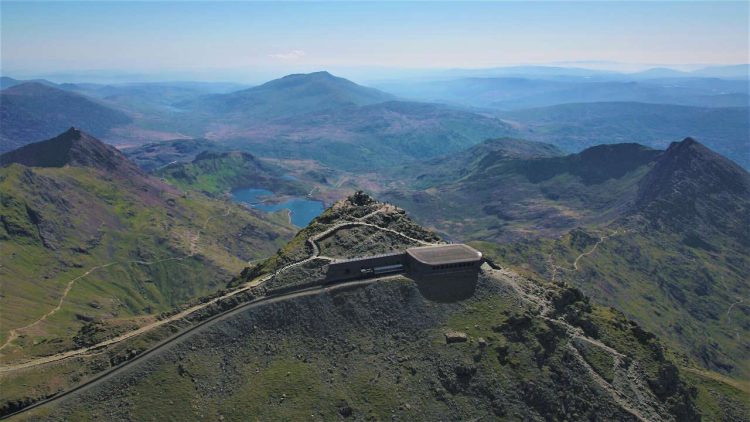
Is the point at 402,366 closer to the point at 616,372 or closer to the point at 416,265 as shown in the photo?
the point at 416,265

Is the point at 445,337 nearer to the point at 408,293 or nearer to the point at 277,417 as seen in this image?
the point at 408,293

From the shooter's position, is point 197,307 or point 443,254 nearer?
point 197,307

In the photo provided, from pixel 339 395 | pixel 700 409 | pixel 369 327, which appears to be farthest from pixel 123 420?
pixel 700 409

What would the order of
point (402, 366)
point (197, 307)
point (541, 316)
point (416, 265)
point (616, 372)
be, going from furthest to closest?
point (416, 265), point (541, 316), point (616, 372), point (197, 307), point (402, 366)

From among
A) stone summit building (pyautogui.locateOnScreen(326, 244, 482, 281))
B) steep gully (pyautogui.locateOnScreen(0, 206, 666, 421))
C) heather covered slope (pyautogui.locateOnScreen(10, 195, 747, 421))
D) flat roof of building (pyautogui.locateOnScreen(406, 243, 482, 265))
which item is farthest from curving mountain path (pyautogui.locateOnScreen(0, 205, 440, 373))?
flat roof of building (pyautogui.locateOnScreen(406, 243, 482, 265))

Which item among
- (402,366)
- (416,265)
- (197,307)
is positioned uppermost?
(416,265)

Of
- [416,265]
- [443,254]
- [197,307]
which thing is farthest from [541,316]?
[197,307]

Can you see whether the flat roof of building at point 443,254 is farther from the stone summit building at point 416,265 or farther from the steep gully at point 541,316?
the steep gully at point 541,316

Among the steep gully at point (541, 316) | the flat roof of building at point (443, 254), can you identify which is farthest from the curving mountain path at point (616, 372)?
A: the flat roof of building at point (443, 254)
